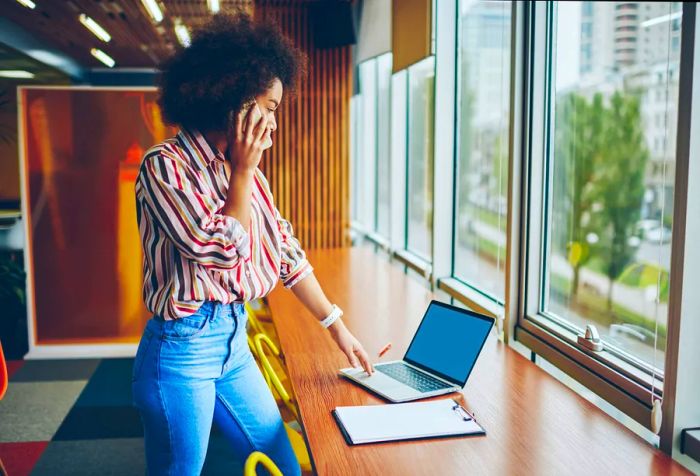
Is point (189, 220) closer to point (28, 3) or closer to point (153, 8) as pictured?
point (153, 8)

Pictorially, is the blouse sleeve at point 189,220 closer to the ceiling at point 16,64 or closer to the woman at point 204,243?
the woman at point 204,243

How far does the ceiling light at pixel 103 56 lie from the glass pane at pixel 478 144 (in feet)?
28.9

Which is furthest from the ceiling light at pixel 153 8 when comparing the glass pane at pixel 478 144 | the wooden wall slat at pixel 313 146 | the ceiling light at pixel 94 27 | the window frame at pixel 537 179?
the window frame at pixel 537 179

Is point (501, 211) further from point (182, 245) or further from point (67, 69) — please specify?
point (67, 69)

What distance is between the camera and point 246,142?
1685 mm

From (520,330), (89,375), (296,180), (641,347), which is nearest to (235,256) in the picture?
(641,347)

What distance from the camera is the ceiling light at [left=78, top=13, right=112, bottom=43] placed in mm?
8201

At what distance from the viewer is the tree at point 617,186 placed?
121 inches

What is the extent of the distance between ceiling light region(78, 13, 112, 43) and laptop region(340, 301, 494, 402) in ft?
23.9

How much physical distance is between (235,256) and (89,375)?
4005mm

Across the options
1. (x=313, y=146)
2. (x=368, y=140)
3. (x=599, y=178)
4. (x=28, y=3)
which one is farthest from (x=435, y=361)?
(x=28, y=3)

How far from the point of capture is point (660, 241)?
2.02m

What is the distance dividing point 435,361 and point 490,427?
0.42m

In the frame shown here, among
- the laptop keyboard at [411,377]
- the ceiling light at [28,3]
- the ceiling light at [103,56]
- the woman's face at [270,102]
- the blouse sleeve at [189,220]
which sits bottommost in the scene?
the laptop keyboard at [411,377]
